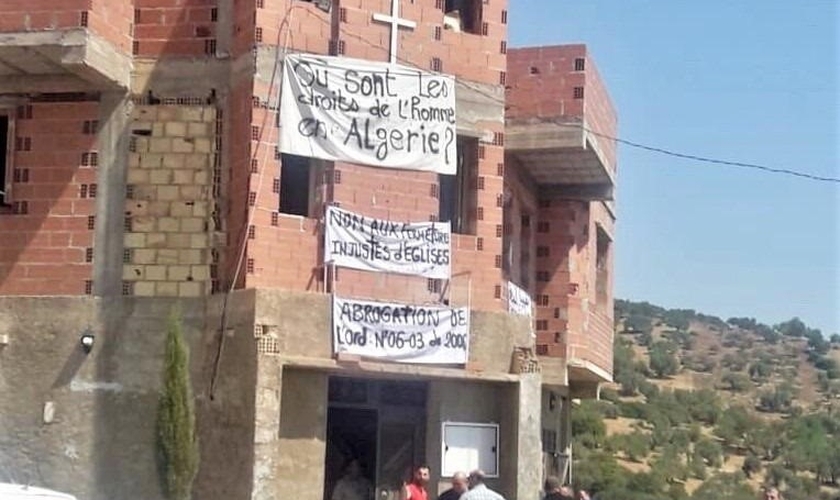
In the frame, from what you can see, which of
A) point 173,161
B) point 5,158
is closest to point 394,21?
point 173,161

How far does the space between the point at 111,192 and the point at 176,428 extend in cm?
293

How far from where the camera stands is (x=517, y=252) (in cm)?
2175

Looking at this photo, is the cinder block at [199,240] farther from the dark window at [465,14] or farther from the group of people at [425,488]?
the dark window at [465,14]

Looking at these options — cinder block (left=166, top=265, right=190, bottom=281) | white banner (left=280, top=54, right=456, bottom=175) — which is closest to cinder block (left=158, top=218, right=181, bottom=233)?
cinder block (left=166, top=265, right=190, bottom=281)

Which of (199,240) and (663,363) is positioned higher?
(663,363)

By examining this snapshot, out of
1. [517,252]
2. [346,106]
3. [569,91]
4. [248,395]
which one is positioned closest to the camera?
[248,395]

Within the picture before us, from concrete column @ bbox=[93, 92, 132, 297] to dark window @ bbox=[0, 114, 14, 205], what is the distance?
107 cm

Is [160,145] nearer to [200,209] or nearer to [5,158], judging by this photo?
[200,209]

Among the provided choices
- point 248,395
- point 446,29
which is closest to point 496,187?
point 446,29

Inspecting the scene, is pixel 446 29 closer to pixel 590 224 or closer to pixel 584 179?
pixel 584 179

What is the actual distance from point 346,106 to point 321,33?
3.12 ft

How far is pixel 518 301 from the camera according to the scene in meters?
20.5

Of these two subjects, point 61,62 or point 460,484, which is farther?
point 61,62

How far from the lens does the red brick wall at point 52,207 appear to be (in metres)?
16.3
